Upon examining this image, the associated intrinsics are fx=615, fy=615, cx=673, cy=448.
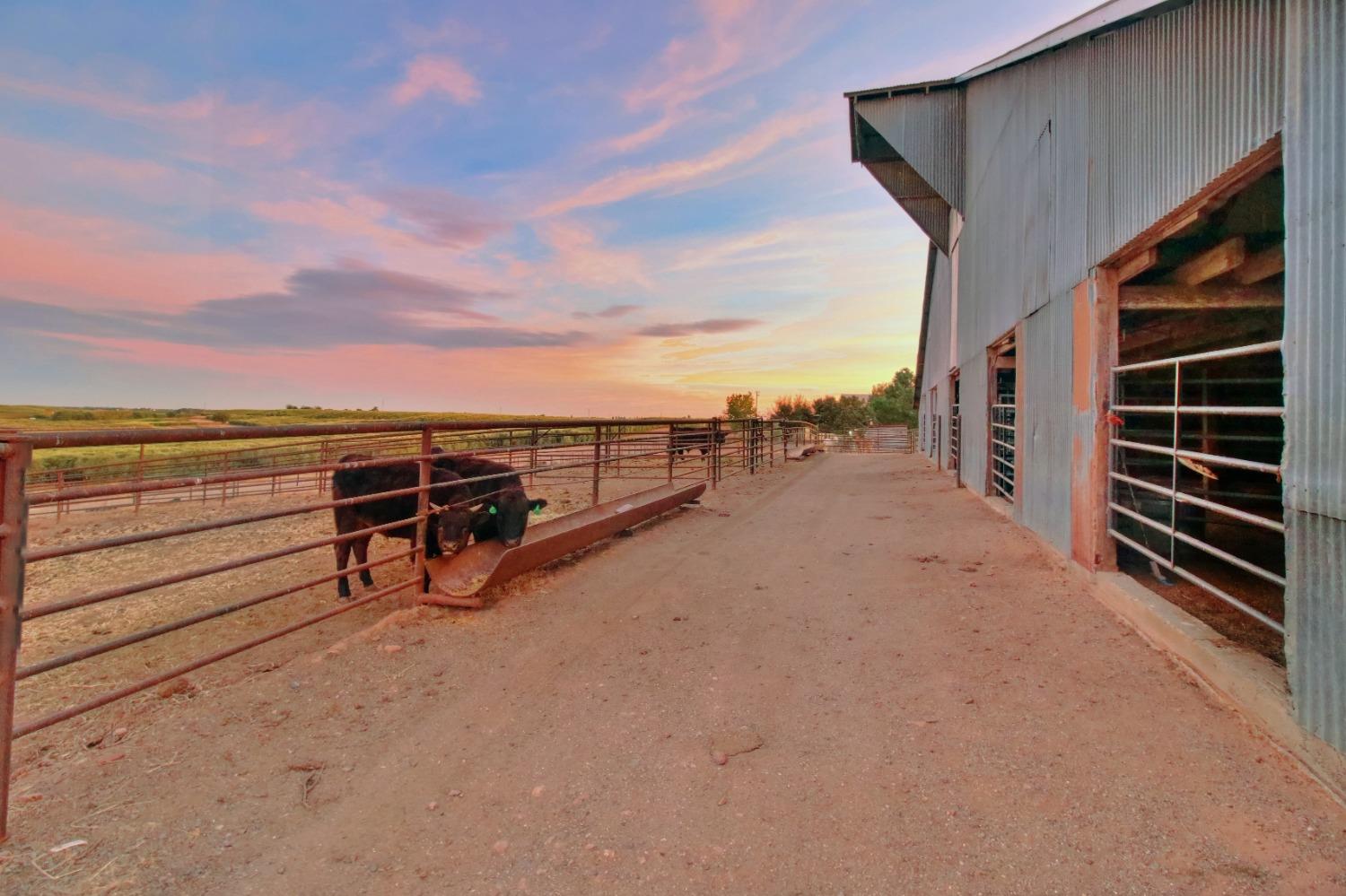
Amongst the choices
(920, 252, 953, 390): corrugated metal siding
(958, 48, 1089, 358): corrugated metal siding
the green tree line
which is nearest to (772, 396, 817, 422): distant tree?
the green tree line

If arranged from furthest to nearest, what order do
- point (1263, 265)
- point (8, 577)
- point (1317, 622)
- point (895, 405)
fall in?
point (895, 405) < point (1263, 265) < point (1317, 622) < point (8, 577)

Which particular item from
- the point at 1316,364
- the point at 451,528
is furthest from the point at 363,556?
the point at 1316,364

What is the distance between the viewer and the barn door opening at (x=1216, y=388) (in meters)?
3.39

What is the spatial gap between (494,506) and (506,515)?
134 millimetres

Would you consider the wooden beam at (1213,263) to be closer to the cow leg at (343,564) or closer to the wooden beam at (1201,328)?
the wooden beam at (1201,328)

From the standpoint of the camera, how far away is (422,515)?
4332 mm

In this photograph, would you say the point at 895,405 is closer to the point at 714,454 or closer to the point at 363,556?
the point at 714,454

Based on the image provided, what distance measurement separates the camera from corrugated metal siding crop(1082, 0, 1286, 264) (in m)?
2.84

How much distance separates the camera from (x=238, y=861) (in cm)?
197

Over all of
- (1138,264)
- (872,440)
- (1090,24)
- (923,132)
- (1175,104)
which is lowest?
(872,440)

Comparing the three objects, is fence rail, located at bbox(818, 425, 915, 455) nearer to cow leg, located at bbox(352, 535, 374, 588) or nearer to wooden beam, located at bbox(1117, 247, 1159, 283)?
wooden beam, located at bbox(1117, 247, 1159, 283)

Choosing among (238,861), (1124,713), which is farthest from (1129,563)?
(238,861)

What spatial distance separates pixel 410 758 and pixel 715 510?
6838 mm

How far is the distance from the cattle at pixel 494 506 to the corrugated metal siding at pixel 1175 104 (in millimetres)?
4891
